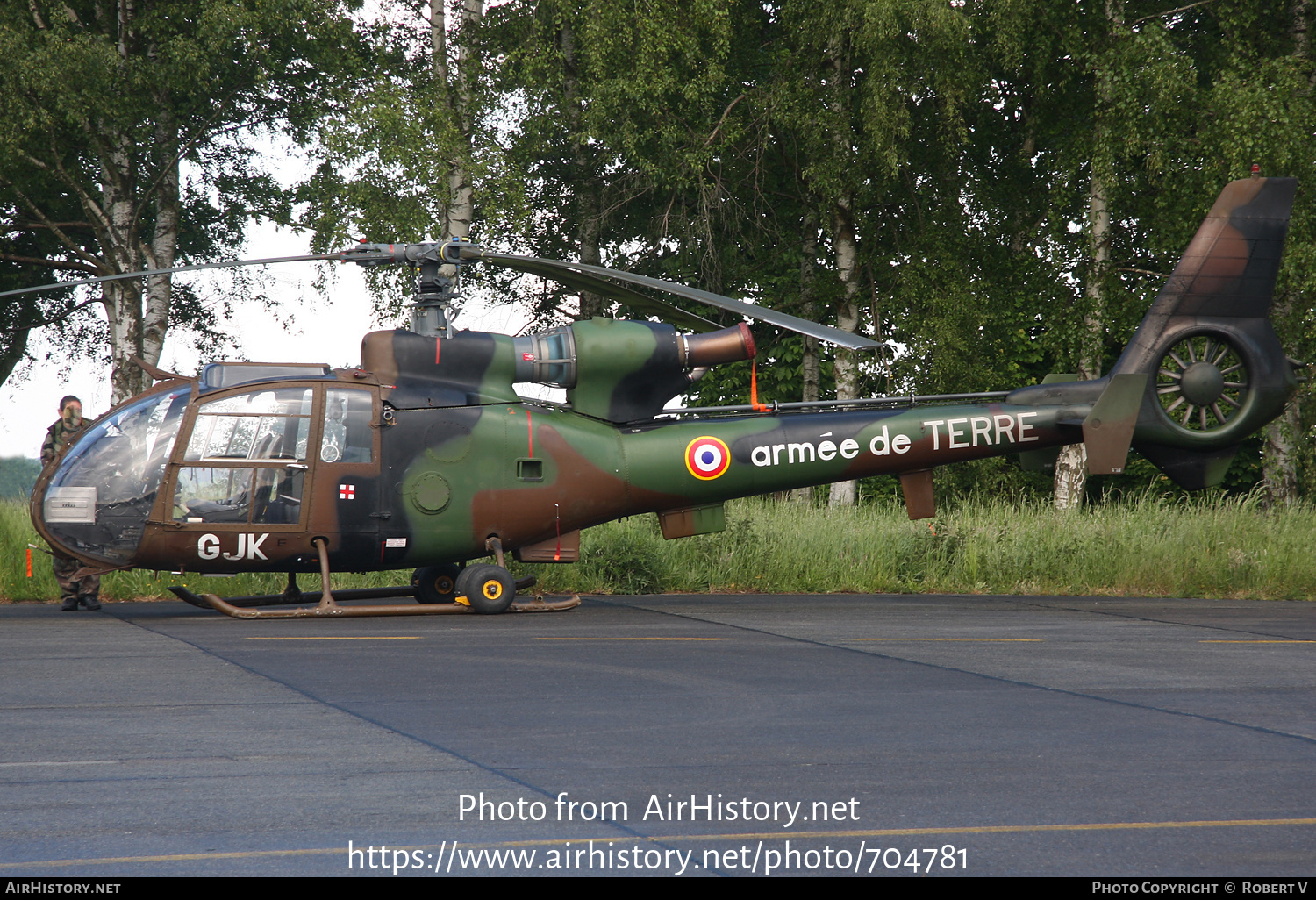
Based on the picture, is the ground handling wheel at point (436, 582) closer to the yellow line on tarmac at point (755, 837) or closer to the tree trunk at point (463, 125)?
the yellow line on tarmac at point (755, 837)

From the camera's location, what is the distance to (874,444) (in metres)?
12.4

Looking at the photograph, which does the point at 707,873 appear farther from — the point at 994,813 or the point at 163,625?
the point at 163,625

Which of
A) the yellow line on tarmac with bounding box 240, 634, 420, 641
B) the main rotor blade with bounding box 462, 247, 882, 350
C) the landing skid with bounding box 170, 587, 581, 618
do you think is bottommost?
the yellow line on tarmac with bounding box 240, 634, 420, 641

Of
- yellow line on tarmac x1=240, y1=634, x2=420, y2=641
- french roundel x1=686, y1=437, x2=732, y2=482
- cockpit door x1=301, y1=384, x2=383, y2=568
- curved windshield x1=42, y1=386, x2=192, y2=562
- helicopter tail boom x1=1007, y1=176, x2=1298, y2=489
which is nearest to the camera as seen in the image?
yellow line on tarmac x1=240, y1=634, x2=420, y2=641

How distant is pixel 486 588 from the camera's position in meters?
11.6

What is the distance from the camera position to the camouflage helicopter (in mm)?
10867

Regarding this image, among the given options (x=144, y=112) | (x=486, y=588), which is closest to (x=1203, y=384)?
(x=486, y=588)

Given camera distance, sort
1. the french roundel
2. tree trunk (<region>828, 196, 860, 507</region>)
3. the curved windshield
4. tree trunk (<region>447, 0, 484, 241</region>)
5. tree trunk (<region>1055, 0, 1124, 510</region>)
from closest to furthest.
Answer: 1. the curved windshield
2. the french roundel
3. tree trunk (<region>1055, 0, 1124, 510</region>)
4. tree trunk (<region>447, 0, 484, 241</region>)
5. tree trunk (<region>828, 196, 860, 507</region>)

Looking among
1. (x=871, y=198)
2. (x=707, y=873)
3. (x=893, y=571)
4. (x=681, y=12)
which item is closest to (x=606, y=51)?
(x=681, y=12)

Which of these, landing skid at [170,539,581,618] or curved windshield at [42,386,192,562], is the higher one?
curved windshield at [42,386,192,562]

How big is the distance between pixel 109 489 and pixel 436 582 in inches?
127

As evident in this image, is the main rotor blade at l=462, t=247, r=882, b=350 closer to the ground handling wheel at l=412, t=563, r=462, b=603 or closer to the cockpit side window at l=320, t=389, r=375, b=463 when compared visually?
the cockpit side window at l=320, t=389, r=375, b=463

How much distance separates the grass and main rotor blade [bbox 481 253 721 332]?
3608 mm

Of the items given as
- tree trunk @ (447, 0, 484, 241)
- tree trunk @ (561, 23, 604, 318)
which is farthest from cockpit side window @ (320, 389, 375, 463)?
tree trunk @ (561, 23, 604, 318)
